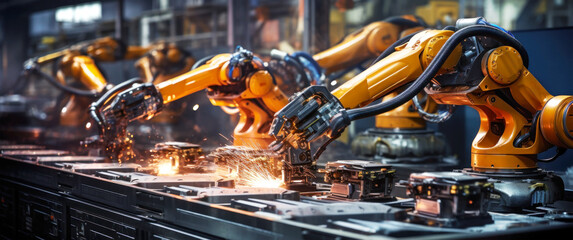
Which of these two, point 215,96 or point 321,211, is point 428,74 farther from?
point 215,96

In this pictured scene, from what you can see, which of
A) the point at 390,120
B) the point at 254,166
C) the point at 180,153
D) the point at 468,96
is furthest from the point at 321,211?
the point at 390,120

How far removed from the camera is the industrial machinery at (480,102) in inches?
122

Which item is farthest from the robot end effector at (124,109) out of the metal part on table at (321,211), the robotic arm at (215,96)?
the metal part on table at (321,211)

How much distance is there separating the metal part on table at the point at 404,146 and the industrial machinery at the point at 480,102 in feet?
6.90

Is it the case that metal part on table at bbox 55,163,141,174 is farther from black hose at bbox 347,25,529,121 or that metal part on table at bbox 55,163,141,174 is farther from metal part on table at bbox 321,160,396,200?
black hose at bbox 347,25,529,121

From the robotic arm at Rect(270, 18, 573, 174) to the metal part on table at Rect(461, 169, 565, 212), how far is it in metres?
0.06

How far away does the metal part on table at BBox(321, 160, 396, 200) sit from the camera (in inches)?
126

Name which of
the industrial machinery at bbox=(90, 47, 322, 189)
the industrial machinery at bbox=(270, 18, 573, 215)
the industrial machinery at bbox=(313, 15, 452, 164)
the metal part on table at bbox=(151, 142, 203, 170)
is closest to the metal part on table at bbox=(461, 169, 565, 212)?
the industrial machinery at bbox=(270, 18, 573, 215)

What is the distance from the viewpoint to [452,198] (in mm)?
2604

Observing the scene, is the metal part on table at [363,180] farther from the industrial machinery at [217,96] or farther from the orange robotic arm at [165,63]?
the orange robotic arm at [165,63]

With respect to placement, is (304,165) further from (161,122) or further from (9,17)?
(9,17)

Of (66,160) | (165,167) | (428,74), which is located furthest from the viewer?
(66,160)

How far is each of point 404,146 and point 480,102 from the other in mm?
2300

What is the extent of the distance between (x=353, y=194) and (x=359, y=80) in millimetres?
543
